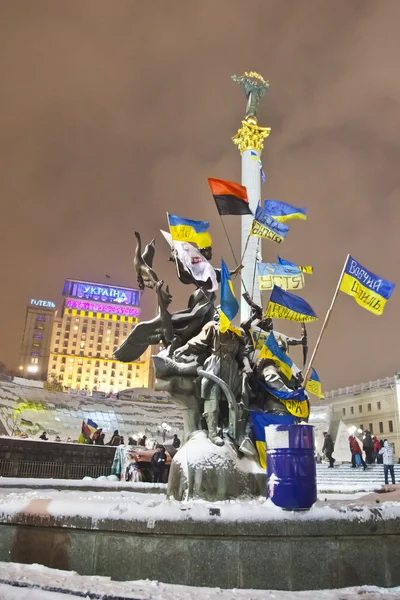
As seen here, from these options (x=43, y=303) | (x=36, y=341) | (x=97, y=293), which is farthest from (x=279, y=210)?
(x=43, y=303)

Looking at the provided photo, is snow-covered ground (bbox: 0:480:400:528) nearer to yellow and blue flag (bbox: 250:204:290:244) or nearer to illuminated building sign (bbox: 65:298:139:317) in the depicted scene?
yellow and blue flag (bbox: 250:204:290:244)

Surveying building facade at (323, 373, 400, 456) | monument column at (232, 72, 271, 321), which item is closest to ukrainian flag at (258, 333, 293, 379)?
monument column at (232, 72, 271, 321)

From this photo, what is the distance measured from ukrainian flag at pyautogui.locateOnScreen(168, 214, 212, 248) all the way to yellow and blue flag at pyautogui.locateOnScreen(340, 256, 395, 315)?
300cm

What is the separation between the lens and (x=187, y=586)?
4.23 metres

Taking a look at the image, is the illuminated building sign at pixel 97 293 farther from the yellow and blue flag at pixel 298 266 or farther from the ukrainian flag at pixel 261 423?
the ukrainian flag at pixel 261 423

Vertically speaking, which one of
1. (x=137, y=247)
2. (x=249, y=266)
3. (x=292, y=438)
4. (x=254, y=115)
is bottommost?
(x=292, y=438)

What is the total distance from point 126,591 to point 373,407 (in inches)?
2166

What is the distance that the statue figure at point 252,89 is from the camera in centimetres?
5291

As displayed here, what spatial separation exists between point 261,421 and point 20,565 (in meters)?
4.15

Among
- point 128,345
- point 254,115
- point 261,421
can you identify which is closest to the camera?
point 261,421

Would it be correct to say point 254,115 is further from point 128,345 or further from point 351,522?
point 351,522

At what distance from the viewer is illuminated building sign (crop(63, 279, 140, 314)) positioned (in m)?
125

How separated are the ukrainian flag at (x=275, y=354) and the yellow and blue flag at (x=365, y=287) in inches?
77.2

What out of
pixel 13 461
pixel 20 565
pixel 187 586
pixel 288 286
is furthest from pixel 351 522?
pixel 13 461
